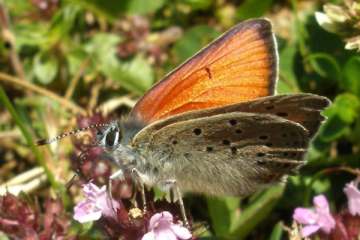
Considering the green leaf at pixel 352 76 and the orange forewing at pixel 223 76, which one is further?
the green leaf at pixel 352 76

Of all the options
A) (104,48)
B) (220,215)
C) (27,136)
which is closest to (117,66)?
(104,48)

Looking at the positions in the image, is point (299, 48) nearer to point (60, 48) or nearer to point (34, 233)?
point (60, 48)

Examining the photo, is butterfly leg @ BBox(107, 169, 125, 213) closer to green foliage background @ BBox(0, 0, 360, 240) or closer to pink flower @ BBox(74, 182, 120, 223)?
pink flower @ BBox(74, 182, 120, 223)

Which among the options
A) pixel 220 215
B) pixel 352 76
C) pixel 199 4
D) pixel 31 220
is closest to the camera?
pixel 31 220

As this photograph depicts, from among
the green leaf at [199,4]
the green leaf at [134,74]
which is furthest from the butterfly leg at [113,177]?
the green leaf at [199,4]

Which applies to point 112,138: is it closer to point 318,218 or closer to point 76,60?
point 318,218

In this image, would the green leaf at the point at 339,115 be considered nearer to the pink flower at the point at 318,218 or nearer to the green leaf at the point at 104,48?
the pink flower at the point at 318,218
